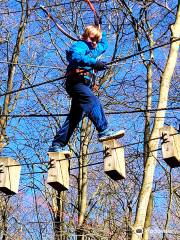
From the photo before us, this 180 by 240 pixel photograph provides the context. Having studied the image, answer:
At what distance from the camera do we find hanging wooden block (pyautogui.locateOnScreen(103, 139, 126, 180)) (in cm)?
476

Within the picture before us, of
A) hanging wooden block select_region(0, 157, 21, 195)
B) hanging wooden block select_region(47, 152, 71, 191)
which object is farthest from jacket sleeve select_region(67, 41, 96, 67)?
hanging wooden block select_region(0, 157, 21, 195)

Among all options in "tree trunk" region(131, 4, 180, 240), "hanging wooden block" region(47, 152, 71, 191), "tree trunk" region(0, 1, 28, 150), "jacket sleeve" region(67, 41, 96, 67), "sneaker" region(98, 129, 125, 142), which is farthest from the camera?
"tree trunk" region(0, 1, 28, 150)

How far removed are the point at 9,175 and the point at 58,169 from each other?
2.17 feet

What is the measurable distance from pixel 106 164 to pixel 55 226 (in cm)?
783

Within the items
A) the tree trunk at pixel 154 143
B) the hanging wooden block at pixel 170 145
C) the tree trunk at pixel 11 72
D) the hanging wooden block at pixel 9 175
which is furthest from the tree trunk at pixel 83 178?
the hanging wooden block at pixel 170 145

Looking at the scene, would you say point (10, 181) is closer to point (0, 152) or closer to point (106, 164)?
point (106, 164)

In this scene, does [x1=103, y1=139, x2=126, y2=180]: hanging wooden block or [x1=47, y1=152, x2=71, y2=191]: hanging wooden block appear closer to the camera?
[x1=103, y1=139, x2=126, y2=180]: hanging wooden block

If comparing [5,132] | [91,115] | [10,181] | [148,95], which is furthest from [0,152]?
[91,115]

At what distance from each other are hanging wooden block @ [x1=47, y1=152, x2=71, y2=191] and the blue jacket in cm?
85

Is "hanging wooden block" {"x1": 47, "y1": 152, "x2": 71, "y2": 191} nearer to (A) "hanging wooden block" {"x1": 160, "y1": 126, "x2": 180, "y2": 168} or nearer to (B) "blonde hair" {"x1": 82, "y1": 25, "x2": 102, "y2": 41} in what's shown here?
(A) "hanging wooden block" {"x1": 160, "y1": 126, "x2": 180, "y2": 168}

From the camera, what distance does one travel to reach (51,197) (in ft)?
43.1

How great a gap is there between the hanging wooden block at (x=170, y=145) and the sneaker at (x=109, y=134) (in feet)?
1.29

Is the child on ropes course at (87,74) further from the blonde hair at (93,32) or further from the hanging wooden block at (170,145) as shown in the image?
the hanging wooden block at (170,145)

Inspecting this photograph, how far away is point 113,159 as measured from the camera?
477cm
